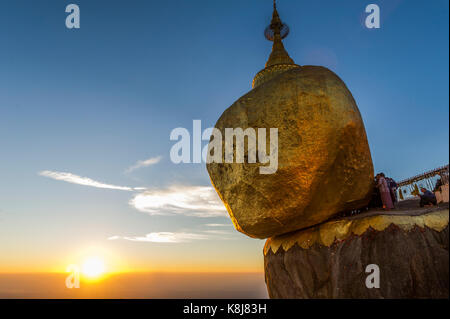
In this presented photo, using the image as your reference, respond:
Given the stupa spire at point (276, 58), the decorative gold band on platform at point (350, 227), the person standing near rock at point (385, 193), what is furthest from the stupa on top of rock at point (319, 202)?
the stupa spire at point (276, 58)

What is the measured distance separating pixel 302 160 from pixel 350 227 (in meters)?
1.90

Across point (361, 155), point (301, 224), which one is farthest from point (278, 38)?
point (301, 224)

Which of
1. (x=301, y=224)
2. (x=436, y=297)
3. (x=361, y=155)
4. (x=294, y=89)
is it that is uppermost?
(x=294, y=89)

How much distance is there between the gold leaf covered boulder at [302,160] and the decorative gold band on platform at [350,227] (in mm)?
281

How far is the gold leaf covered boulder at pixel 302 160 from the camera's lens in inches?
234

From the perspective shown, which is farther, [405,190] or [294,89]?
[405,190]

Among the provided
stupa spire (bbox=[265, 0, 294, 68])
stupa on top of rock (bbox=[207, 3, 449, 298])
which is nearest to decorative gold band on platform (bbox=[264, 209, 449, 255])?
stupa on top of rock (bbox=[207, 3, 449, 298])

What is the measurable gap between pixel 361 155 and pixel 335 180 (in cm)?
99

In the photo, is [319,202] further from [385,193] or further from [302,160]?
[385,193]

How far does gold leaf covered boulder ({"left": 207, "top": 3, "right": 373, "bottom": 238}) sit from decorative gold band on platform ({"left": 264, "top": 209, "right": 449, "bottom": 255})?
28 centimetres

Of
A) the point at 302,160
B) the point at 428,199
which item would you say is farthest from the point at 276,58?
the point at 428,199

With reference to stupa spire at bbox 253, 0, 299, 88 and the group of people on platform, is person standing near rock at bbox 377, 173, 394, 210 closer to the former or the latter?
the group of people on platform
